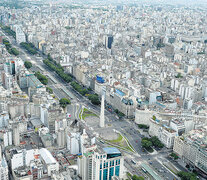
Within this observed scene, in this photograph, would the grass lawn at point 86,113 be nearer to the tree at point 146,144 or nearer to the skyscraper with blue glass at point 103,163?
the tree at point 146,144

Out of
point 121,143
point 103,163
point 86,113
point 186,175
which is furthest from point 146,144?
point 86,113

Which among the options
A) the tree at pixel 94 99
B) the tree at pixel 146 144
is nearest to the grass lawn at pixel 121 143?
the tree at pixel 146 144

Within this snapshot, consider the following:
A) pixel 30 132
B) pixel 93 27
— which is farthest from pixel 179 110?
pixel 93 27

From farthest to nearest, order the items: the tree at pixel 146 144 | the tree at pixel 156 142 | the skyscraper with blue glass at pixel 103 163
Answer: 1. the tree at pixel 156 142
2. the tree at pixel 146 144
3. the skyscraper with blue glass at pixel 103 163

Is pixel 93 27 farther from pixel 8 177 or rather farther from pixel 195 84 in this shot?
pixel 8 177

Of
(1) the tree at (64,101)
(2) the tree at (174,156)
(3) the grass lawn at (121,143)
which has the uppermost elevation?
(1) the tree at (64,101)

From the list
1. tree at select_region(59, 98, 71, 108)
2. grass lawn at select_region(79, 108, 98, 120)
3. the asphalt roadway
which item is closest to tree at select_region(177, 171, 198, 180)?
the asphalt roadway
